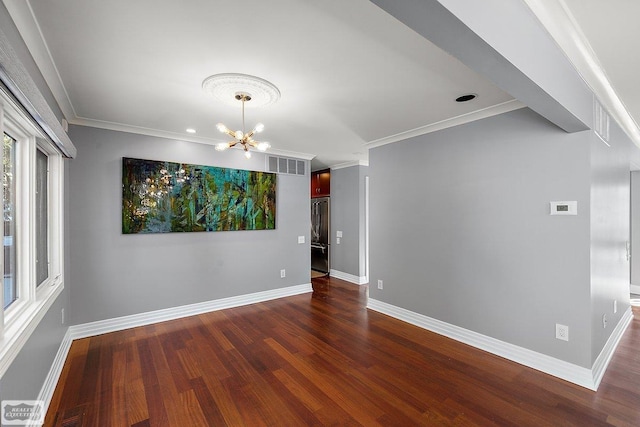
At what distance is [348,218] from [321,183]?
49.5 inches

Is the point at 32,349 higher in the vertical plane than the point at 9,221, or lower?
lower

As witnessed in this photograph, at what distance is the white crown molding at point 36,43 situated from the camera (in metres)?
1.49

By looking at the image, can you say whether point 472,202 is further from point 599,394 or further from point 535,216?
point 599,394

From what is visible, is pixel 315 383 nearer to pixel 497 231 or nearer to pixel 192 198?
pixel 497 231

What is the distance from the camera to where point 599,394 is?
2.28 meters

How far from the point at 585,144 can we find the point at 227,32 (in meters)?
2.98

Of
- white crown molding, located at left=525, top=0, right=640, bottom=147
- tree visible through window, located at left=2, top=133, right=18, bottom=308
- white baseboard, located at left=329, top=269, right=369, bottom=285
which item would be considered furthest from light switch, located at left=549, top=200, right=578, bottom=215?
tree visible through window, located at left=2, top=133, right=18, bottom=308

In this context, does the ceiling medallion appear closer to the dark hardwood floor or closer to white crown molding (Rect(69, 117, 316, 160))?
white crown molding (Rect(69, 117, 316, 160))

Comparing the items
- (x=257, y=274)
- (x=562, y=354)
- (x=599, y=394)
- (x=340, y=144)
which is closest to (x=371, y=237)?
(x=340, y=144)

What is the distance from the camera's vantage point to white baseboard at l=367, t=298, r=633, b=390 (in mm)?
2438

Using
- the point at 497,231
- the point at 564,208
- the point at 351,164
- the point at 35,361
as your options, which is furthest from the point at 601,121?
the point at 35,361

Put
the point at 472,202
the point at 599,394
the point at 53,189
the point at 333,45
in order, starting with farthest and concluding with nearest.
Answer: the point at 472,202, the point at 53,189, the point at 599,394, the point at 333,45

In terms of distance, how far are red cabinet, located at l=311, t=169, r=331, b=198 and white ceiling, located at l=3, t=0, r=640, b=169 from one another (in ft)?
10.7

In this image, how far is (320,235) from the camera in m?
6.88
